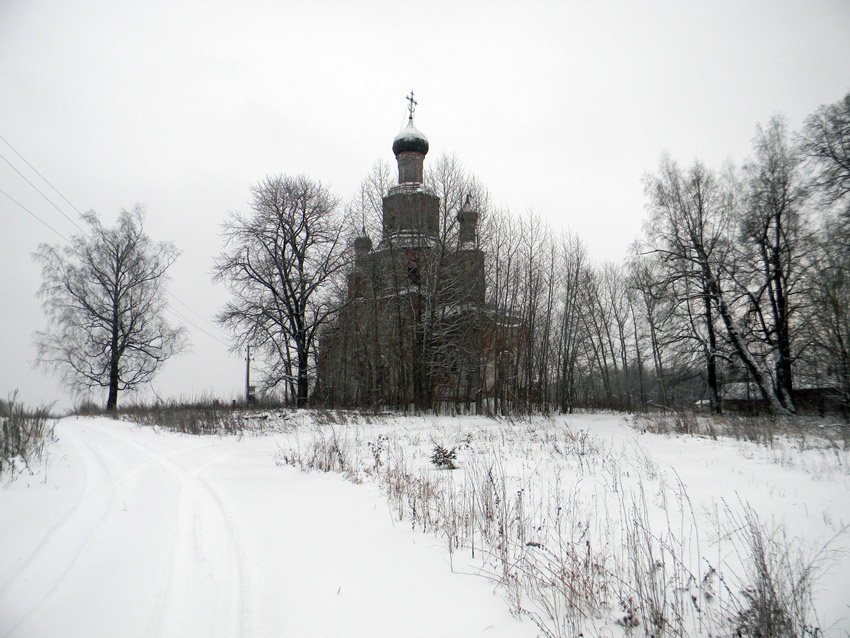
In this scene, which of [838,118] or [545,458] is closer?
[545,458]

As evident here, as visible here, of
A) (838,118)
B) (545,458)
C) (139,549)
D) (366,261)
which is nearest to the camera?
(139,549)

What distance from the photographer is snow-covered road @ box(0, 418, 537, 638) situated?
89.4 inches

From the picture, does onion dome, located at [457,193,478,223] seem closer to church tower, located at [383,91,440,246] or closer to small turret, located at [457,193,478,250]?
small turret, located at [457,193,478,250]

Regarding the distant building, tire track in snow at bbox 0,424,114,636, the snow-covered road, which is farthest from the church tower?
tire track in snow at bbox 0,424,114,636

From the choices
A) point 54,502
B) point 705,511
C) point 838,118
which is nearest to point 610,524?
point 705,511

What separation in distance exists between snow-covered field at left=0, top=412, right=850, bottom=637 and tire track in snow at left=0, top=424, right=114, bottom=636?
0.02 meters

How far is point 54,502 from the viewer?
4.25 meters

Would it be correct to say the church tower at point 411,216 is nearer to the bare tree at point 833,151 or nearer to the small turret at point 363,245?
the small turret at point 363,245

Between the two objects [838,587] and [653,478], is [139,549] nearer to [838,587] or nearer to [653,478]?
[838,587]

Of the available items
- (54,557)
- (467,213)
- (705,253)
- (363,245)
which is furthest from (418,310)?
(54,557)

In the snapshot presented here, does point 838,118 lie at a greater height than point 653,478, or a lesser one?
greater

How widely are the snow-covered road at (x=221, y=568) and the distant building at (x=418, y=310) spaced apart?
1575cm

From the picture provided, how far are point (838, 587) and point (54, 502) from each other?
A: 21.1 ft

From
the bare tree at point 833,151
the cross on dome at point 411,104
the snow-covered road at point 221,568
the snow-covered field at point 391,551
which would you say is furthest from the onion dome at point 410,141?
the snow-covered road at point 221,568
